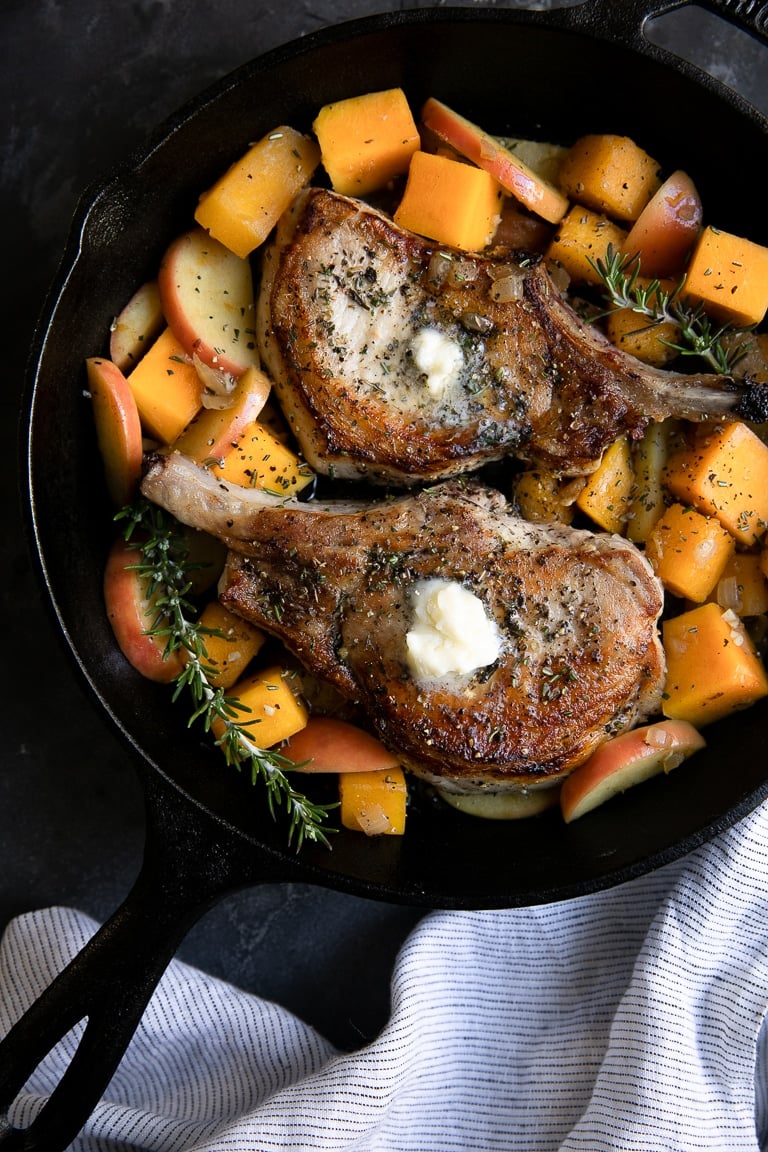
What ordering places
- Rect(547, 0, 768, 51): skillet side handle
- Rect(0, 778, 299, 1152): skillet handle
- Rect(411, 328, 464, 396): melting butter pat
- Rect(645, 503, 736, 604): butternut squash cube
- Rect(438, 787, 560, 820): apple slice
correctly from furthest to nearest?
Rect(438, 787, 560, 820): apple slice
Rect(645, 503, 736, 604): butternut squash cube
Rect(411, 328, 464, 396): melting butter pat
Rect(547, 0, 768, 51): skillet side handle
Rect(0, 778, 299, 1152): skillet handle

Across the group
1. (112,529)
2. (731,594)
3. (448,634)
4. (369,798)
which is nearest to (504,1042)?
(369,798)

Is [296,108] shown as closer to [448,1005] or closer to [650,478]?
[650,478]

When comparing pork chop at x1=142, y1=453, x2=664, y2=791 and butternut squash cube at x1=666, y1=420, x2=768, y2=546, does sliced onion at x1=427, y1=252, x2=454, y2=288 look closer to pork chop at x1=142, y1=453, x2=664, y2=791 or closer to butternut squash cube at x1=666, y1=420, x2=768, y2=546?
pork chop at x1=142, y1=453, x2=664, y2=791

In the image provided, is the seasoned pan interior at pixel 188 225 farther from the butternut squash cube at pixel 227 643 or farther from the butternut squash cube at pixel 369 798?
the butternut squash cube at pixel 227 643

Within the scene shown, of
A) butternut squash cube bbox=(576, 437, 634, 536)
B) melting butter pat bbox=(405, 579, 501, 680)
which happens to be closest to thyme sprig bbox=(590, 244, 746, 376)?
butternut squash cube bbox=(576, 437, 634, 536)

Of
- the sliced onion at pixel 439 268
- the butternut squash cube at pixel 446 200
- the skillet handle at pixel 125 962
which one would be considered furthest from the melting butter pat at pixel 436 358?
the skillet handle at pixel 125 962
